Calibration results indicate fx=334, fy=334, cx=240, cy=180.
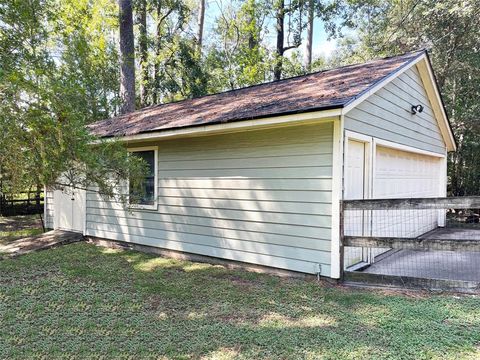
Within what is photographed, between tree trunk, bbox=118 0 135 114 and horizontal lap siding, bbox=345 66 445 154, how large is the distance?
9.11m

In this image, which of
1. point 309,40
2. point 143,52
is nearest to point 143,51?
point 143,52

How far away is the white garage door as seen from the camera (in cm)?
610

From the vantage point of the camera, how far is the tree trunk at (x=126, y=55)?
11.6 m

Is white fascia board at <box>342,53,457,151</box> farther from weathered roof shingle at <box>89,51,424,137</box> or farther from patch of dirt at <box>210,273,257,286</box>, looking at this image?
patch of dirt at <box>210,273,257,286</box>

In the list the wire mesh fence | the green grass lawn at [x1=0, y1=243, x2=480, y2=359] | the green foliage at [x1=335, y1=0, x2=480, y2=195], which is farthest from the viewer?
the green foliage at [x1=335, y1=0, x2=480, y2=195]

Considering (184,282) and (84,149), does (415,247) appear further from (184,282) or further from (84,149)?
(84,149)

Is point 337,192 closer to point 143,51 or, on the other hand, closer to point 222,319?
point 222,319

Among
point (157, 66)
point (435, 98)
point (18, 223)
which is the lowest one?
point (18, 223)

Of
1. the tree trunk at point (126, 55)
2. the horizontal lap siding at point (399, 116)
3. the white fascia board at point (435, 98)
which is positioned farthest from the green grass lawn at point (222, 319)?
the tree trunk at point (126, 55)

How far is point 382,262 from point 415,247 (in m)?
1.93

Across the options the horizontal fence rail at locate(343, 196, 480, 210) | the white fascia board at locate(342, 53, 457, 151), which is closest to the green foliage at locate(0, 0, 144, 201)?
the horizontal fence rail at locate(343, 196, 480, 210)

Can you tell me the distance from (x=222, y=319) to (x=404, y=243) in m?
2.43

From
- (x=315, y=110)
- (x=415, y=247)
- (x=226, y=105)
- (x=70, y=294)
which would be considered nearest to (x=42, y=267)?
(x=70, y=294)

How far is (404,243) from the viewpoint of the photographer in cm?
419
